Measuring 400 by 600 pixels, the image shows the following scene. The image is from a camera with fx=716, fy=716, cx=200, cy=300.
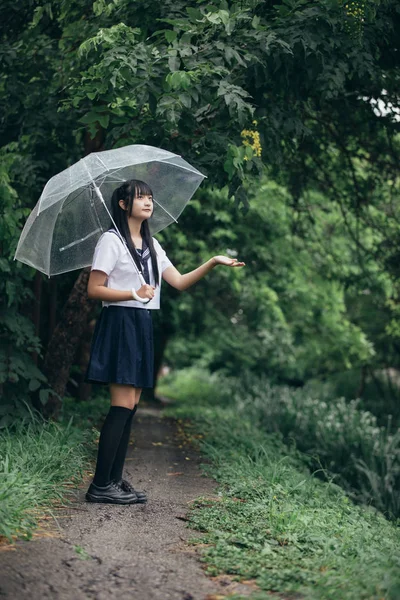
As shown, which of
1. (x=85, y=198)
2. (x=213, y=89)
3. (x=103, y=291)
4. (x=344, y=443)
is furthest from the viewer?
(x=344, y=443)

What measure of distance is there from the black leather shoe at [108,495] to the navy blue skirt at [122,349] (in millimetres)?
663

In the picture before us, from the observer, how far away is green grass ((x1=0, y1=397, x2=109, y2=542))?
11.8ft

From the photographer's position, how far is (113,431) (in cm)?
437

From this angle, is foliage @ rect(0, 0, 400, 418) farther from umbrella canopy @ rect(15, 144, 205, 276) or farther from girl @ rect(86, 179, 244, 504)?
girl @ rect(86, 179, 244, 504)

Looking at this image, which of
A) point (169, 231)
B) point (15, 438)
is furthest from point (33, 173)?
point (169, 231)

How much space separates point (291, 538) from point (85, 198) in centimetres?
242

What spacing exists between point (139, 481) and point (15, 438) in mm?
981

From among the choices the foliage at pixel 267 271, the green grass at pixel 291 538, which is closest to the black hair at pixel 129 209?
the green grass at pixel 291 538

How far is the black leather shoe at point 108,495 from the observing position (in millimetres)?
4375

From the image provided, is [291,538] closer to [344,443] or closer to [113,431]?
[113,431]

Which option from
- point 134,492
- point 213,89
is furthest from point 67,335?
point 213,89

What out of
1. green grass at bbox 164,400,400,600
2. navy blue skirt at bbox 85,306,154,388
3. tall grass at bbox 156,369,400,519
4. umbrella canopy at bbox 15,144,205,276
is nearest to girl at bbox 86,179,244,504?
navy blue skirt at bbox 85,306,154,388

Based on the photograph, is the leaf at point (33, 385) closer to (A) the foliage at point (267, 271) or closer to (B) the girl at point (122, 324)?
(B) the girl at point (122, 324)

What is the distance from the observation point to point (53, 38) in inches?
270
